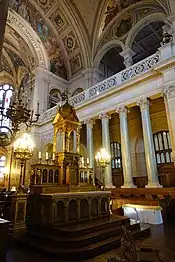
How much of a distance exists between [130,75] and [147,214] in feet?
22.1

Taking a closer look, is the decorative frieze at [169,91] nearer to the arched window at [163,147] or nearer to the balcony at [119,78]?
the balcony at [119,78]

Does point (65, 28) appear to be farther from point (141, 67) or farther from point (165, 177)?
point (165, 177)

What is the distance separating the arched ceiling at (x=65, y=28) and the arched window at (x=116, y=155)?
679cm

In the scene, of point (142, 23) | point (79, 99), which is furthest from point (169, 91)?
point (142, 23)

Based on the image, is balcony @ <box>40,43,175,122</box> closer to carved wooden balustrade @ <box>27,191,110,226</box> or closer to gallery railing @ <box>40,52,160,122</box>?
gallery railing @ <box>40,52,160,122</box>

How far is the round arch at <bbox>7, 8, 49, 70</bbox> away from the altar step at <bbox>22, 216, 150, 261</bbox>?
48.7ft

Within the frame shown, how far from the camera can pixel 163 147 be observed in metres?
11.5

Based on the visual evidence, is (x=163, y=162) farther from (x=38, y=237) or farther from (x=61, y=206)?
(x=38, y=237)

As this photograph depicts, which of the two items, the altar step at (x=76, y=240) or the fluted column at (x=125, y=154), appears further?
the fluted column at (x=125, y=154)

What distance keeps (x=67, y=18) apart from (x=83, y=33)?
1.71 metres

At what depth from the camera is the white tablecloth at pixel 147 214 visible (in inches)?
234

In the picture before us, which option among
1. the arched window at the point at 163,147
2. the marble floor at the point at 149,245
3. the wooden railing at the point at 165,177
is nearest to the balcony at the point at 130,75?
the arched window at the point at 163,147

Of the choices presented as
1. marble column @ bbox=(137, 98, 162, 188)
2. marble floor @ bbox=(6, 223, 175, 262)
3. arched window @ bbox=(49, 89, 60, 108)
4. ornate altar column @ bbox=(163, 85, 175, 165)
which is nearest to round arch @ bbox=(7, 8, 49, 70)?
arched window @ bbox=(49, 89, 60, 108)

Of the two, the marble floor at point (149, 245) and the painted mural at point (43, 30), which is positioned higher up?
the painted mural at point (43, 30)
